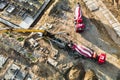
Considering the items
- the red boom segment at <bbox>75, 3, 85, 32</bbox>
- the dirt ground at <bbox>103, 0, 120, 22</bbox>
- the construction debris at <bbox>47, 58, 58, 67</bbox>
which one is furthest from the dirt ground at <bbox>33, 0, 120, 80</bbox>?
the construction debris at <bbox>47, 58, 58, 67</bbox>

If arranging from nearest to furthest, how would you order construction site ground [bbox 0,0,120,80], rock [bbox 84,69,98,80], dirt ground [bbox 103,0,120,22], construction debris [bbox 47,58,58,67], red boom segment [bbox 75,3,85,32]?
rock [bbox 84,69,98,80] < construction debris [bbox 47,58,58,67] < construction site ground [bbox 0,0,120,80] < red boom segment [bbox 75,3,85,32] < dirt ground [bbox 103,0,120,22]

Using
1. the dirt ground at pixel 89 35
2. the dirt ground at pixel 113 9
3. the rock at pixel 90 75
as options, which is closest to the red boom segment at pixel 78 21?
the dirt ground at pixel 89 35

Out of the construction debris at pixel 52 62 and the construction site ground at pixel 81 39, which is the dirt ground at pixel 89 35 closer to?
the construction site ground at pixel 81 39

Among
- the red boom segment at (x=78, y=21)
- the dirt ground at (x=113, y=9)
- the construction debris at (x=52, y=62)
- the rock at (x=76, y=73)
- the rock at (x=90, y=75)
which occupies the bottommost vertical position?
the rock at (x=90, y=75)

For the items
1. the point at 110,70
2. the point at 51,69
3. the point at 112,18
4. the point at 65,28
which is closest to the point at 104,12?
the point at 112,18

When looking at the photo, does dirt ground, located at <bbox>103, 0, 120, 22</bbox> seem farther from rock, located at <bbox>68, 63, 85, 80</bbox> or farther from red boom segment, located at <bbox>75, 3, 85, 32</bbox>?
rock, located at <bbox>68, 63, 85, 80</bbox>
